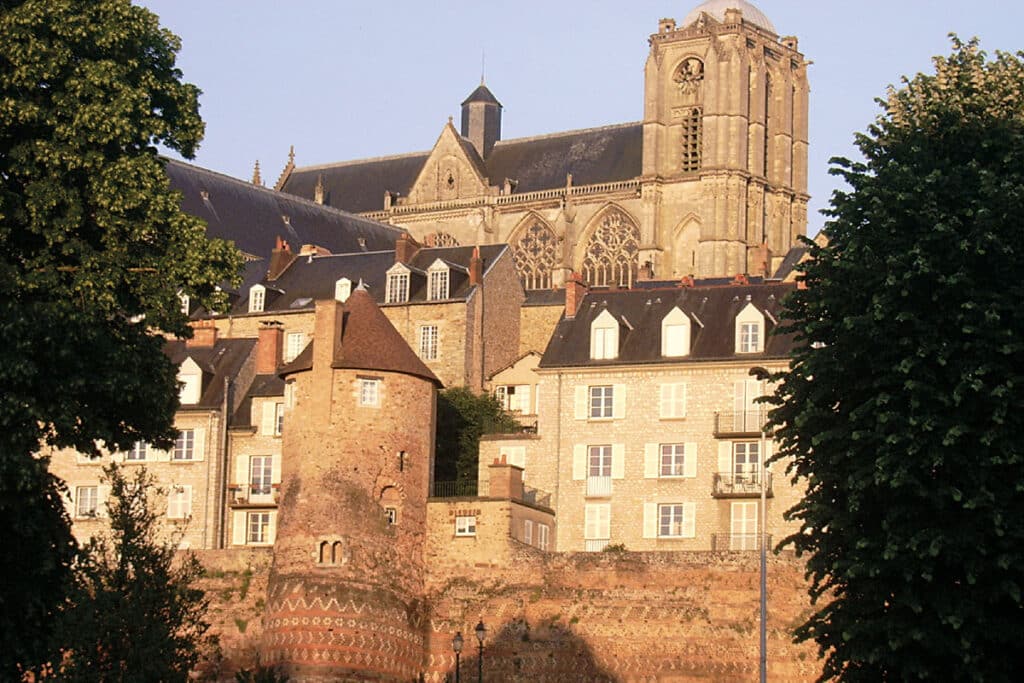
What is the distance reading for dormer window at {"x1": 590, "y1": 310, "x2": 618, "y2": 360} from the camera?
213 ft

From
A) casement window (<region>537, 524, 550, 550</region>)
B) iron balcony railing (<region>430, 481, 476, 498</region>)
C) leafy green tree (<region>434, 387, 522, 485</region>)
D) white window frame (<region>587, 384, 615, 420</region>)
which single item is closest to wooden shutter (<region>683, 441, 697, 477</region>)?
white window frame (<region>587, 384, 615, 420</region>)

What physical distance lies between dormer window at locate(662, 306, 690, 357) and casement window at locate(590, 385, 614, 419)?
1.97m

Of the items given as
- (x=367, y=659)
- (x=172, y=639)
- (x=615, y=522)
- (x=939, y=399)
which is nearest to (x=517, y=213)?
(x=615, y=522)

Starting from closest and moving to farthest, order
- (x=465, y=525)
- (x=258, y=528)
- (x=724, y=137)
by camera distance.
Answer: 1. (x=465, y=525)
2. (x=258, y=528)
3. (x=724, y=137)

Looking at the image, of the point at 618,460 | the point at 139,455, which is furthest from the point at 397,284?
the point at 618,460

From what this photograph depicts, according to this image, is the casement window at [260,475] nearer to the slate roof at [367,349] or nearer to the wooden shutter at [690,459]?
the slate roof at [367,349]

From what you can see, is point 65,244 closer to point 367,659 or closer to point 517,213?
point 367,659

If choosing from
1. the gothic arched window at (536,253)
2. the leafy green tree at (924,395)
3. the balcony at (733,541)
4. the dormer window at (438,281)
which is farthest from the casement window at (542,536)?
the gothic arched window at (536,253)

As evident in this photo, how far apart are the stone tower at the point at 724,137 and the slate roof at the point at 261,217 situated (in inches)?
562

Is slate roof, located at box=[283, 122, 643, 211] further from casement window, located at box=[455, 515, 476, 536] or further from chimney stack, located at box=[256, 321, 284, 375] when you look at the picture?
casement window, located at box=[455, 515, 476, 536]

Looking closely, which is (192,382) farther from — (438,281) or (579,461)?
(579,461)

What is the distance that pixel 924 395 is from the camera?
3306 centimetres

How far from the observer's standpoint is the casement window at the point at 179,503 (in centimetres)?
6656

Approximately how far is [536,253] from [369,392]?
54.8m
